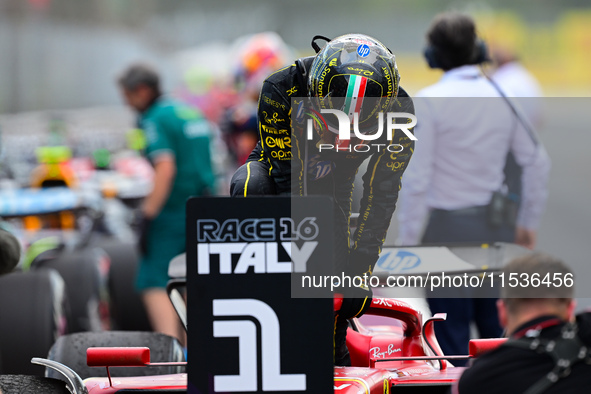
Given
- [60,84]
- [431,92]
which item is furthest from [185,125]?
[60,84]

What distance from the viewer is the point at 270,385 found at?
245 centimetres

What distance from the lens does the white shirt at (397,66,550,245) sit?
4.88m

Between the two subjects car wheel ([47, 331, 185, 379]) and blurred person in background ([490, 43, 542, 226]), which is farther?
blurred person in background ([490, 43, 542, 226])

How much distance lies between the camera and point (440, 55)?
4996 mm

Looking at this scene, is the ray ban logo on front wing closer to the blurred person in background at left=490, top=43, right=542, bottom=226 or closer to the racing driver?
the racing driver

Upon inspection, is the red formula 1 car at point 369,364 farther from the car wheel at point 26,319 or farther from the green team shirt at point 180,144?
the green team shirt at point 180,144

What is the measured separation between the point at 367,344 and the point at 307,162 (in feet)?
2.61

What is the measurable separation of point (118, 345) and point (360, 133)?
157 centimetres

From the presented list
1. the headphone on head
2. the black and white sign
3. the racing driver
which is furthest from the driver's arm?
the headphone on head

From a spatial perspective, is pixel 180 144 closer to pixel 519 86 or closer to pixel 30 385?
pixel 519 86

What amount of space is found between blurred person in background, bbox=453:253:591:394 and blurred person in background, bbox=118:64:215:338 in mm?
4078

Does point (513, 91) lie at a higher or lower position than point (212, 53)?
lower

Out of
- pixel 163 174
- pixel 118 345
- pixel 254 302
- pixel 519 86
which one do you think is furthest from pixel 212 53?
pixel 254 302

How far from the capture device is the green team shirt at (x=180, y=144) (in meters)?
6.39
